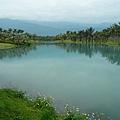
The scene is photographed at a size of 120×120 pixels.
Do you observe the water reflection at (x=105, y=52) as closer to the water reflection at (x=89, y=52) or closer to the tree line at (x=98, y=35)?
the water reflection at (x=89, y=52)

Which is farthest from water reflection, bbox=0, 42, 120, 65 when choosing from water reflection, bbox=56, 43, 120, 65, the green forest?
the green forest

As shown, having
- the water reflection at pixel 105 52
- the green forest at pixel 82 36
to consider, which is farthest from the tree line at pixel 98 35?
the water reflection at pixel 105 52

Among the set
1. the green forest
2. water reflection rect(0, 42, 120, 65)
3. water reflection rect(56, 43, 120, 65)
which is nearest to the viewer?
water reflection rect(56, 43, 120, 65)

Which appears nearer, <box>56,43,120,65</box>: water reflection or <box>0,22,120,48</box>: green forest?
<box>56,43,120,65</box>: water reflection

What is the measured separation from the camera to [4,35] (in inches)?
4124

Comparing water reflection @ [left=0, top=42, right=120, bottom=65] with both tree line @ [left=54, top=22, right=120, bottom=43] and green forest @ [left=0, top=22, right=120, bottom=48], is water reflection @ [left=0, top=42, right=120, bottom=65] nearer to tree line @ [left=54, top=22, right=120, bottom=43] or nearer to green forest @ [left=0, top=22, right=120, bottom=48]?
green forest @ [left=0, top=22, right=120, bottom=48]

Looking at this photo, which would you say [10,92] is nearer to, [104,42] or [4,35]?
[4,35]

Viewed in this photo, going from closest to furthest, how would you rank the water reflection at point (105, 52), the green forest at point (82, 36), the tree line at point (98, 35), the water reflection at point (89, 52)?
the water reflection at point (105, 52)
the water reflection at point (89, 52)
the green forest at point (82, 36)
the tree line at point (98, 35)

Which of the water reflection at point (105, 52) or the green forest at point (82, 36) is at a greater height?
the green forest at point (82, 36)

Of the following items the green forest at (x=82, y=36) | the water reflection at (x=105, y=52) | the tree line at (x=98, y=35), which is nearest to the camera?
the water reflection at (x=105, y=52)

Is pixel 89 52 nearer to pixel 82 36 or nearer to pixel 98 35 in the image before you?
pixel 98 35

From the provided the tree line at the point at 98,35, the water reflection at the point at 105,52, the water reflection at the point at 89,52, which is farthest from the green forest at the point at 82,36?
the water reflection at the point at 105,52

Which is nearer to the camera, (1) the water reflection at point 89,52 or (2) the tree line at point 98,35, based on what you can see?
(1) the water reflection at point 89,52

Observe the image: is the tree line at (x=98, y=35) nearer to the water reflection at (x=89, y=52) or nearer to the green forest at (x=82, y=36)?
the green forest at (x=82, y=36)
